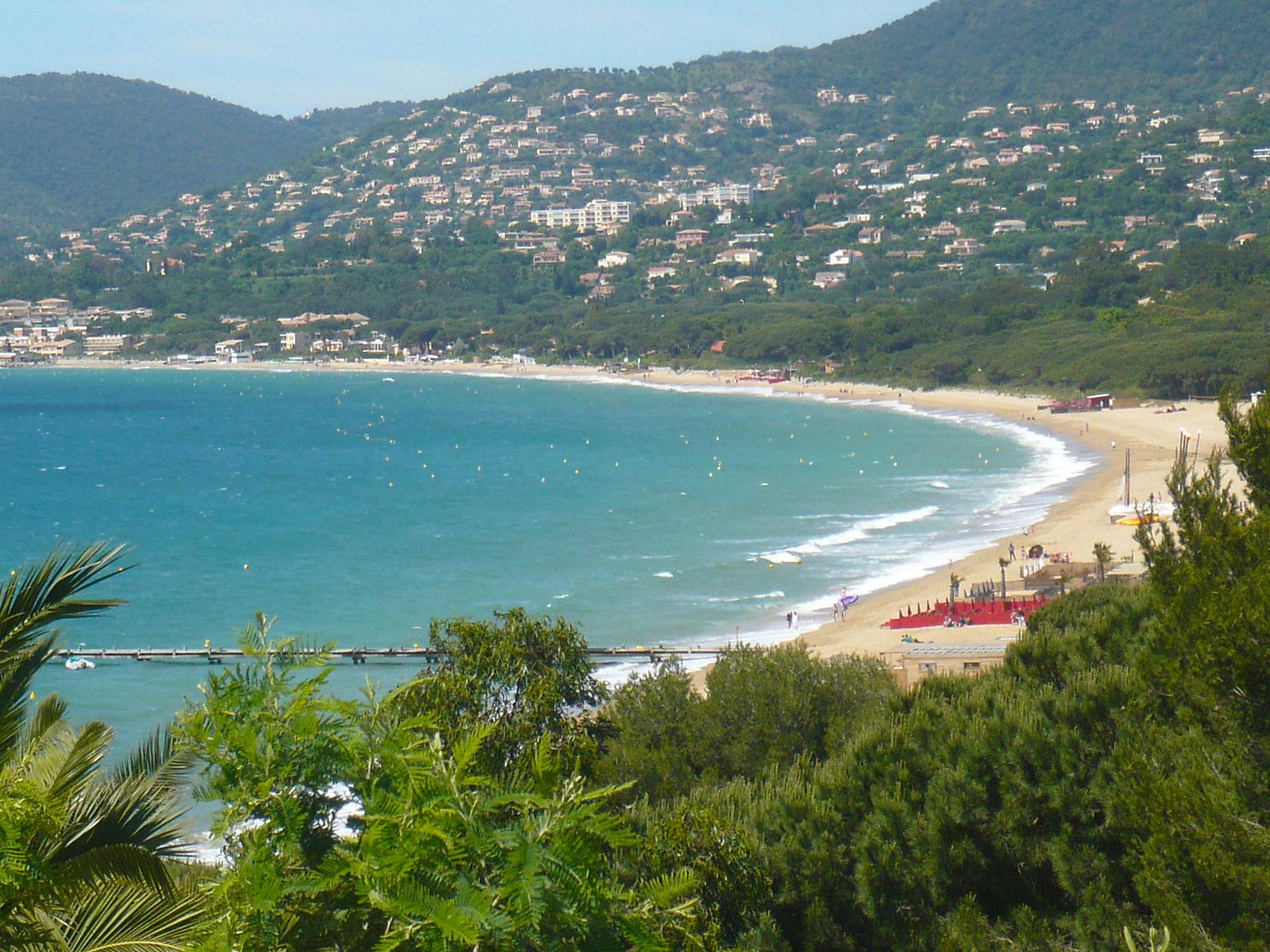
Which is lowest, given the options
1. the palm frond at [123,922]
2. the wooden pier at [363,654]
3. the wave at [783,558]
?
the wave at [783,558]

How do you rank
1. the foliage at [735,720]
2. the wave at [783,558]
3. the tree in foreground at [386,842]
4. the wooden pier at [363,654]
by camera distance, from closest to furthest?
the tree in foreground at [386,842], the foliage at [735,720], the wooden pier at [363,654], the wave at [783,558]

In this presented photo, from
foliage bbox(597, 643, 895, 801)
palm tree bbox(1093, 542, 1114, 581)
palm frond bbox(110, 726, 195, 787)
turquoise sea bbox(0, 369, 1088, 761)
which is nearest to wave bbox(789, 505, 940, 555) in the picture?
turquoise sea bbox(0, 369, 1088, 761)

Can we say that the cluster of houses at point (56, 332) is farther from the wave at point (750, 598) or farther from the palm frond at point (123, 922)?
the palm frond at point (123, 922)

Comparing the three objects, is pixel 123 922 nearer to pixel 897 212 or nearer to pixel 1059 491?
pixel 1059 491

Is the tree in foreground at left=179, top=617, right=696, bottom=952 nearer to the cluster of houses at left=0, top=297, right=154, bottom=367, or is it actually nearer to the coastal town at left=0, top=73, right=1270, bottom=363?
the coastal town at left=0, top=73, right=1270, bottom=363

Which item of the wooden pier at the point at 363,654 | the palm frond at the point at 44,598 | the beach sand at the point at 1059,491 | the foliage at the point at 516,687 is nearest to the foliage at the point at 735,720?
the foliage at the point at 516,687

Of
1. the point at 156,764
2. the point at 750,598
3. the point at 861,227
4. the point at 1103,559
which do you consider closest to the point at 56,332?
the point at 861,227
